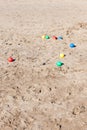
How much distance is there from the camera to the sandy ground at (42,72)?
15.5 ft

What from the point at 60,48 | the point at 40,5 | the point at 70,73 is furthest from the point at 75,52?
the point at 40,5

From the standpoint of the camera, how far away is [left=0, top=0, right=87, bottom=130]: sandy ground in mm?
4711

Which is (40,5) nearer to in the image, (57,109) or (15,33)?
(15,33)

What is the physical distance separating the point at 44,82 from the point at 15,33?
9.58 ft

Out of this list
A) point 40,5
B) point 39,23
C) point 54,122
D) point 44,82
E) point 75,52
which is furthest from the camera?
point 40,5

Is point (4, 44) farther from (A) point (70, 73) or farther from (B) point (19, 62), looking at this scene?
(A) point (70, 73)

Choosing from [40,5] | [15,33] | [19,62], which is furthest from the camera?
[40,5]

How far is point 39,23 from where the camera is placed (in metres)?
9.04

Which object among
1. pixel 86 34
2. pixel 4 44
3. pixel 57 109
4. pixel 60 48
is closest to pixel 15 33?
pixel 4 44

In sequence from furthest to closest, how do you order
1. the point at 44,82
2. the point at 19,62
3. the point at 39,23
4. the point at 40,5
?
1. the point at 40,5
2. the point at 39,23
3. the point at 19,62
4. the point at 44,82

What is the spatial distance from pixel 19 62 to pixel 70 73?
129 cm

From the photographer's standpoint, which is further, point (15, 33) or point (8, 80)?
point (15, 33)

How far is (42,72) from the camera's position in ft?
19.9

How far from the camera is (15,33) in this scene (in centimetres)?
816
